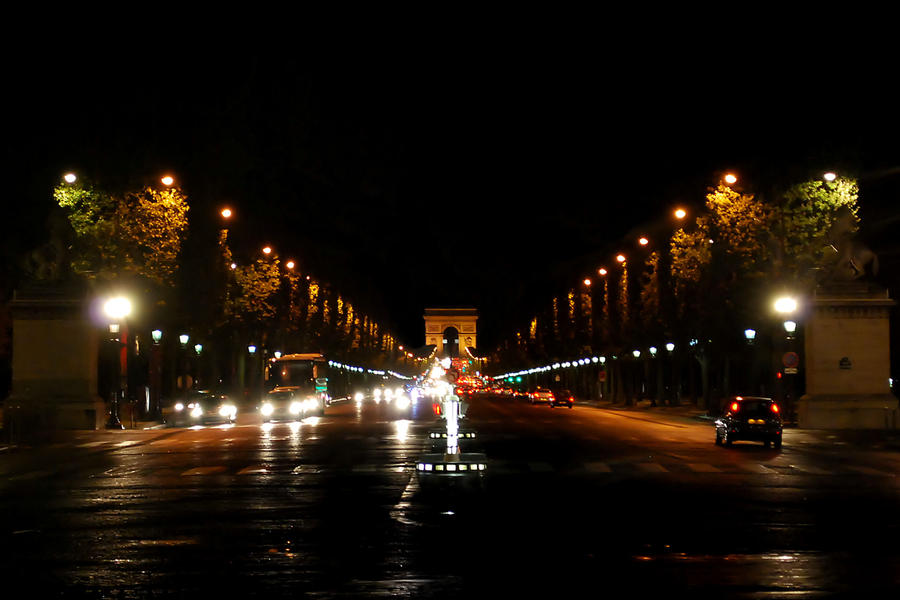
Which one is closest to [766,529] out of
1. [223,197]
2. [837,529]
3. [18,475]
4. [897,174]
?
[837,529]

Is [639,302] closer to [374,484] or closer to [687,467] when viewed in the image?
[687,467]

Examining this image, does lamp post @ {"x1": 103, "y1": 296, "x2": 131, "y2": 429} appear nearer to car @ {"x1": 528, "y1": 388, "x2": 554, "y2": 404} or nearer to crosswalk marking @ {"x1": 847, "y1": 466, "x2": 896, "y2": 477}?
crosswalk marking @ {"x1": 847, "y1": 466, "x2": 896, "y2": 477}

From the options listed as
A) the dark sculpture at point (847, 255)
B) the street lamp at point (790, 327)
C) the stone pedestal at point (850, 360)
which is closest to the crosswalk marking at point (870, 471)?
the street lamp at point (790, 327)

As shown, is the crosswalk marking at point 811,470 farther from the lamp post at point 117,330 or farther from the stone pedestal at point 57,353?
the stone pedestal at point 57,353

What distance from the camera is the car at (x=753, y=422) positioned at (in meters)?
35.8

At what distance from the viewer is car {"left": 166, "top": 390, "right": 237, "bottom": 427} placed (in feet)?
180

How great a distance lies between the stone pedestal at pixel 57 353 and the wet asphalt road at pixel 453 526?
17.2 m

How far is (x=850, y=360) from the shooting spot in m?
49.4

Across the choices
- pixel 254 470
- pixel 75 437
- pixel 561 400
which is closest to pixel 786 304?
pixel 75 437

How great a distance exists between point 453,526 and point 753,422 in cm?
2154

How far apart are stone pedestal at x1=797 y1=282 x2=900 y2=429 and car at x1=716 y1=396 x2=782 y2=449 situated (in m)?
14.3

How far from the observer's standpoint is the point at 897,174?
227 ft

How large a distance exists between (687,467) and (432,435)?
42.1 feet

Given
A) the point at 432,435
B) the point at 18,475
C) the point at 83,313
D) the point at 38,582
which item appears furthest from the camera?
the point at 83,313
